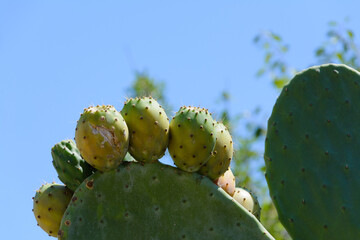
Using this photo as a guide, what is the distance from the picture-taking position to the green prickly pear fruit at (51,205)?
2.77 metres

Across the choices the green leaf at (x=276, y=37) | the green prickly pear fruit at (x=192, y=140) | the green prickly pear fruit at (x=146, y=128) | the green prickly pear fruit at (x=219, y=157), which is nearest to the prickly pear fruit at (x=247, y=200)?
the green prickly pear fruit at (x=219, y=157)

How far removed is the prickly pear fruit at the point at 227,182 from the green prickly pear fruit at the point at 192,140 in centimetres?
17

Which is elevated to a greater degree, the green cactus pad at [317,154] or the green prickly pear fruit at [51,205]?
the green cactus pad at [317,154]

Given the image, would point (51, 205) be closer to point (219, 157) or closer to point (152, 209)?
point (152, 209)

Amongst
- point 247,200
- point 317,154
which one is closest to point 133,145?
point 247,200

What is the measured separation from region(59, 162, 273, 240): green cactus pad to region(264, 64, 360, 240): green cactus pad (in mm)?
189

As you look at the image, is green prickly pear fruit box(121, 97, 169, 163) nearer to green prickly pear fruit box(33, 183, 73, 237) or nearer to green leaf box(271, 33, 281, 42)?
green prickly pear fruit box(33, 183, 73, 237)

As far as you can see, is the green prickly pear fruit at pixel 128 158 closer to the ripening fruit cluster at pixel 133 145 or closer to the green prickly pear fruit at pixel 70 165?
the ripening fruit cluster at pixel 133 145

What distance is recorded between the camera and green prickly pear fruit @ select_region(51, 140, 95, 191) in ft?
9.09

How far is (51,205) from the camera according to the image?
9.09ft

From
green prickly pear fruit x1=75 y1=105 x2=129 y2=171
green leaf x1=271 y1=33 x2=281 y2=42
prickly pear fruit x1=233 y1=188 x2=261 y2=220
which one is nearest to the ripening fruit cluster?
green prickly pear fruit x1=75 y1=105 x2=129 y2=171

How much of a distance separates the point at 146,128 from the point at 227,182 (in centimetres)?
41

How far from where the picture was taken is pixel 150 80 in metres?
7.24

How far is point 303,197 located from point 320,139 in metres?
0.24
